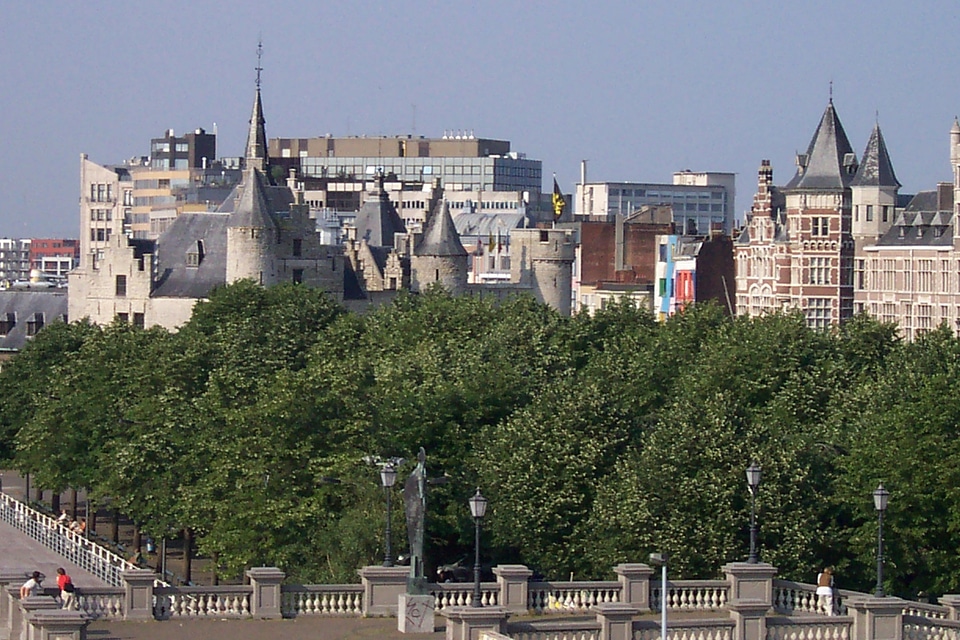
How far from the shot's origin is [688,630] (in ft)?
144

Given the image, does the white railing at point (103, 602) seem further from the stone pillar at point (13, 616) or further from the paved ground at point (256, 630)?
the stone pillar at point (13, 616)

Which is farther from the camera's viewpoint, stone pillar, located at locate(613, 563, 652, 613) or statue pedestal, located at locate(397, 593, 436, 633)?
stone pillar, located at locate(613, 563, 652, 613)

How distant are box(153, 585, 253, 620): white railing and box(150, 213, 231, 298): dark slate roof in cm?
8171

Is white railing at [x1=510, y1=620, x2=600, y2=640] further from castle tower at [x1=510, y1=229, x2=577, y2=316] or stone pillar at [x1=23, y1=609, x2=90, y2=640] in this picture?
castle tower at [x1=510, y1=229, x2=577, y2=316]

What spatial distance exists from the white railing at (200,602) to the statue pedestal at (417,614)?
326 centimetres

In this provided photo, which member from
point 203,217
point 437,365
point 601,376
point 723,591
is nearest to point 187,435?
point 437,365

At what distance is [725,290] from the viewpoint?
500 feet

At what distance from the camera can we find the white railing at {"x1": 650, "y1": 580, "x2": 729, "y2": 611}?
48562 mm

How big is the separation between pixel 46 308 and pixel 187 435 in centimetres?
7414

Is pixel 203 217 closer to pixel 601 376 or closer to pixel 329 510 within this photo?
pixel 601 376

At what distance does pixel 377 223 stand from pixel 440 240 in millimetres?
19232

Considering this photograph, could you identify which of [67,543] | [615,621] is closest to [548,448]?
[67,543]

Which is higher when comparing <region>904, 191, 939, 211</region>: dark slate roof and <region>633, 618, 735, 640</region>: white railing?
<region>904, 191, 939, 211</region>: dark slate roof

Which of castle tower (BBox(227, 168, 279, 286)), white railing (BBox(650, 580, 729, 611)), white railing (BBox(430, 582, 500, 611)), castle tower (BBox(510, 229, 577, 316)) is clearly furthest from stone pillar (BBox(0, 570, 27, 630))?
castle tower (BBox(510, 229, 577, 316))
